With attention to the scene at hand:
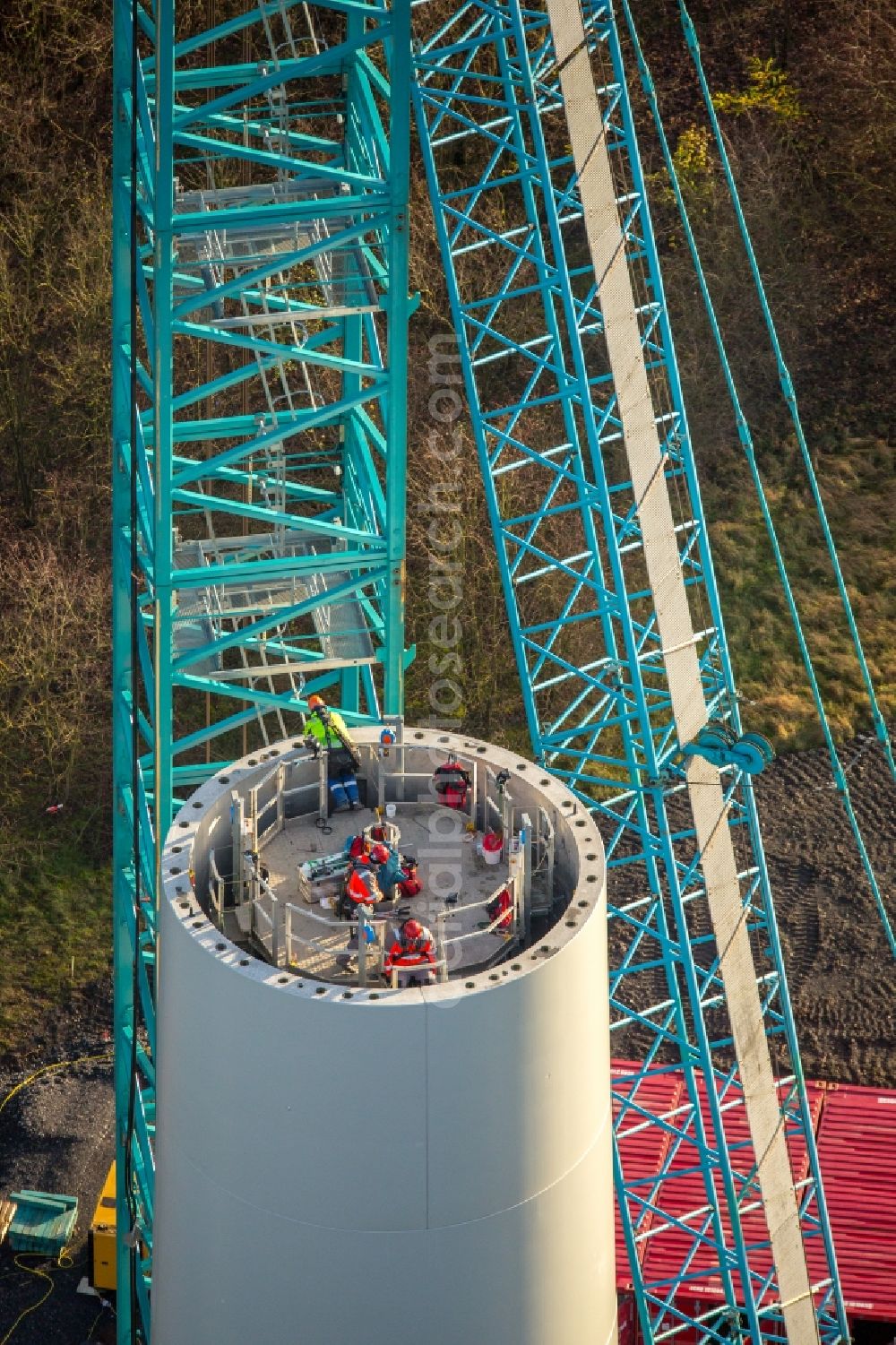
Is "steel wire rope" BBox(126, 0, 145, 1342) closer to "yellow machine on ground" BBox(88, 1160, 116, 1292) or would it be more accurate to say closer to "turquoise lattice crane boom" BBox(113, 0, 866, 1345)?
"turquoise lattice crane boom" BBox(113, 0, 866, 1345)

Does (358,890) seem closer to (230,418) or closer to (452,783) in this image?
(452,783)

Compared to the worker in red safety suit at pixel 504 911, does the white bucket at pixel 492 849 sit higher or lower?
higher

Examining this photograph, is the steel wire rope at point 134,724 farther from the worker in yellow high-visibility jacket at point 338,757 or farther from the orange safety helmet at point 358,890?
the orange safety helmet at point 358,890

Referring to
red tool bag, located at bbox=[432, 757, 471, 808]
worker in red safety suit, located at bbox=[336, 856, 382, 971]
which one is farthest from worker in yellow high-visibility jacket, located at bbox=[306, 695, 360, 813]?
worker in red safety suit, located at bbox=[336, 856, 382, 971]

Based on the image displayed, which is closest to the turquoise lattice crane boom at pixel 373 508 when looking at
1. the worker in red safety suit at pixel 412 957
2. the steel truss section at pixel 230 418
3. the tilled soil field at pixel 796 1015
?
Result: the steel truss section at pixel 230 418

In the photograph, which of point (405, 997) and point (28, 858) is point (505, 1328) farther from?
point (28, 858)

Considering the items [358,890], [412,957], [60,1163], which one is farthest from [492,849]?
[60,1163]

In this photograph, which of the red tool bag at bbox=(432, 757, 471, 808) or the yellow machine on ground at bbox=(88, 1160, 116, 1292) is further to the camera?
the yellow machine on ground at bbox=(88, 1160, 116, 1292)
